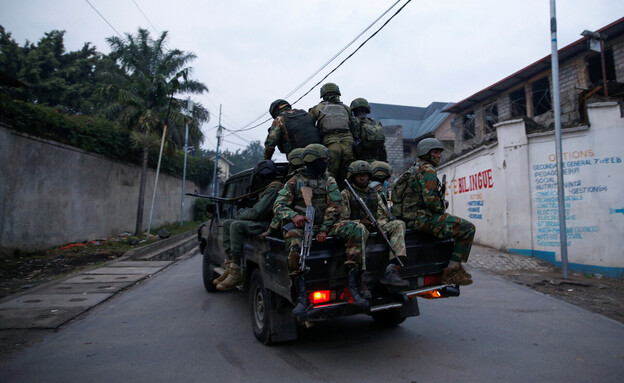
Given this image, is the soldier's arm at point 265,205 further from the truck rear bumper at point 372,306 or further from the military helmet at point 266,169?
the truck rear bumper at point 372,306

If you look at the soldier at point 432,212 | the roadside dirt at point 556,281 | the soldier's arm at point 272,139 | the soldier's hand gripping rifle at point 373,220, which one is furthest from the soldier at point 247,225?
the roadside dirt at point 556,281

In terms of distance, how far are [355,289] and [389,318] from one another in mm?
1417

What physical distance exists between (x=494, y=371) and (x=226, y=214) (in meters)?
4.27

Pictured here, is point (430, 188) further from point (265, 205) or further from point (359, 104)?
point (359, 104)

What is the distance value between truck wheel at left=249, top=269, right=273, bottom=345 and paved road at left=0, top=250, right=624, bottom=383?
131mm

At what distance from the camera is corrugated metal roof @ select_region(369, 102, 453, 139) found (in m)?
25.6

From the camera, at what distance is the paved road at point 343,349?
3.14m

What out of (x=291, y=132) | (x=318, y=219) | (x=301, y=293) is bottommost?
(x=301, y=293)

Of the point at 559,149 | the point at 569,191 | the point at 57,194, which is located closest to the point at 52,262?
the point at 57,194

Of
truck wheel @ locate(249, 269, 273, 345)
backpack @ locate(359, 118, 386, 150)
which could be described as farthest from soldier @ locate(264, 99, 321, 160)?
truck wheel @ locate(249, 269, 273, 345)

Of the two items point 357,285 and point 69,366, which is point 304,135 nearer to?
point 357,285

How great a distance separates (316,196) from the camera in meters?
3.79

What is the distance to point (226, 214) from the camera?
604 cm

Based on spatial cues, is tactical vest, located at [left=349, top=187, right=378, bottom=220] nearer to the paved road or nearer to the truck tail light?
the truck tail light
